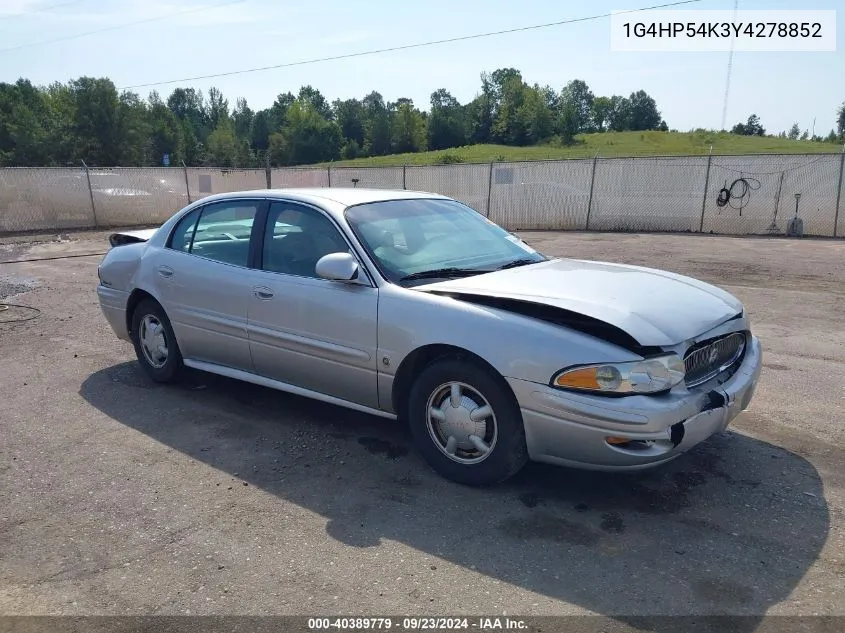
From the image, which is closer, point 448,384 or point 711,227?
point 448,384

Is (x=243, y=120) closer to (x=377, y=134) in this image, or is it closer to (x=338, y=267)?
(x=377, y=134)

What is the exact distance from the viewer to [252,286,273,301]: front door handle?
173 inches

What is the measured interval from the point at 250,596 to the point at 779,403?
3929 mm

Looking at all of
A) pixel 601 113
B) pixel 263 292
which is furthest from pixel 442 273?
pixel 601 113

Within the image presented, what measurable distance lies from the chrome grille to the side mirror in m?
1.88

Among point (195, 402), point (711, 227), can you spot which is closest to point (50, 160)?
point (711, 227)

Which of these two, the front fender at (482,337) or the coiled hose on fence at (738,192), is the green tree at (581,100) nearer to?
the coiled hose on fence at (738,192)

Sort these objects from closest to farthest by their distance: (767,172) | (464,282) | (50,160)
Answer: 1. (464,282)
2. (767,172)
3. (50,160)

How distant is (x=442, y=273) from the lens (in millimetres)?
4039

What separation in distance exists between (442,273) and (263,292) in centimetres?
124

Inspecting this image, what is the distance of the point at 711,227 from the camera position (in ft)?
62.0

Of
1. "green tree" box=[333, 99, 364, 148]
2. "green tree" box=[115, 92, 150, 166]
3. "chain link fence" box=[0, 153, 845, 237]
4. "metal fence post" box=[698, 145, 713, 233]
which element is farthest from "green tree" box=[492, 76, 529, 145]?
"metal fence post" box=[698, 145, 713, 233]

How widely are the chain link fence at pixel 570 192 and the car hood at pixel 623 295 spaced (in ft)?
52.2

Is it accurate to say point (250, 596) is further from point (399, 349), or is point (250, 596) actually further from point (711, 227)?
point (711, 227)
